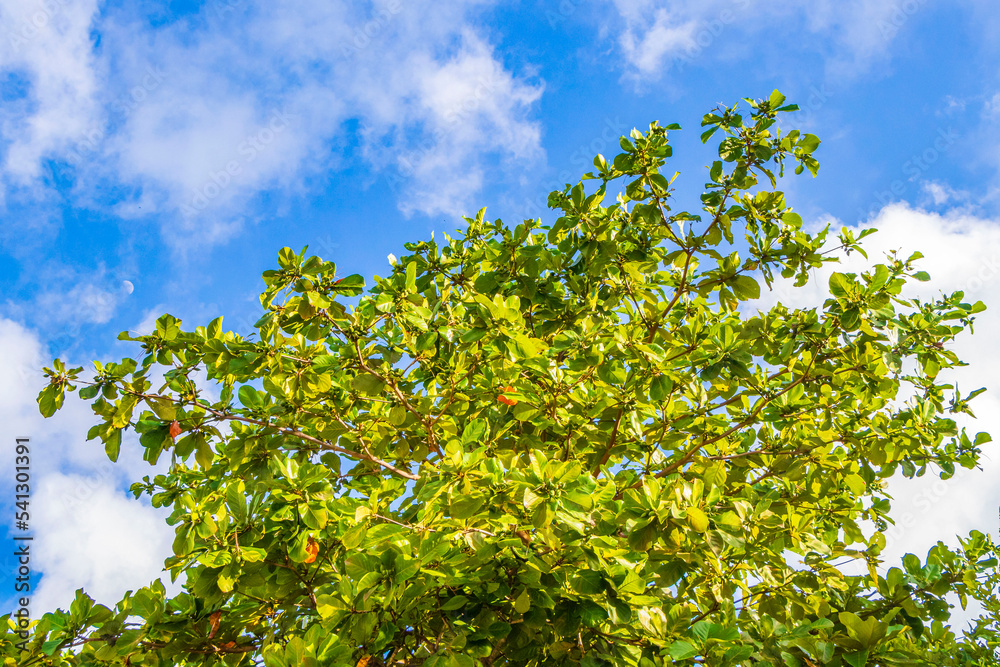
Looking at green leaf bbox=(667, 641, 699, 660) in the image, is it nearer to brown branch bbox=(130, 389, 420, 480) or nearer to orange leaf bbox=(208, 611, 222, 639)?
brown branch bbox=(130, 389, 420, 480)

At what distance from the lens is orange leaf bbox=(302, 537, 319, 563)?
10.8 ft

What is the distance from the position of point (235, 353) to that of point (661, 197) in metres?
2.97

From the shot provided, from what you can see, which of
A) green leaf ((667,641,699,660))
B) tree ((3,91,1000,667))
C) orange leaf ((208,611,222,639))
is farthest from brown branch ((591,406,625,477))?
orange leaf ((208,611,222,639))

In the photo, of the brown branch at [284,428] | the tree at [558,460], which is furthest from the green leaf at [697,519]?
the brown branch at [284,428]

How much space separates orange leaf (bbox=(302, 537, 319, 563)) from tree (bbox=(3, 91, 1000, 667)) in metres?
0.02

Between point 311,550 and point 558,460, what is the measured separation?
139 centimetres

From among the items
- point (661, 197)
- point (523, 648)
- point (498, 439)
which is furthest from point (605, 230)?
point (523, 648)

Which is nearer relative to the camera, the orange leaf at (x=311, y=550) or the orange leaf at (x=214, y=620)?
the orange leaf at (x=311, y=550)

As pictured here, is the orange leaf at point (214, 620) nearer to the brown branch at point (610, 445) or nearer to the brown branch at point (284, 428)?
the brown branch at point (284, 428)

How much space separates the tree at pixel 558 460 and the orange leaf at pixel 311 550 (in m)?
0.02

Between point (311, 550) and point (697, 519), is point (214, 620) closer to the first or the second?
point (311, 550)

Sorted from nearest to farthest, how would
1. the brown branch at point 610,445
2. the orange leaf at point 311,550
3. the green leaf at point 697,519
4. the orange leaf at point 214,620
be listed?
the green leaf at point 697,519
the orange leaf at point 311,550
the orange leaf at point 214,620
the brown branch at point 610,445

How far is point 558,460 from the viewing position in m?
3.33

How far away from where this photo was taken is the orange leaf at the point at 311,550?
3277 millimetres
